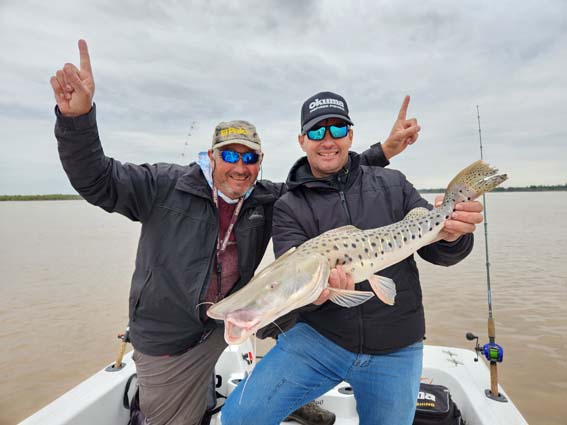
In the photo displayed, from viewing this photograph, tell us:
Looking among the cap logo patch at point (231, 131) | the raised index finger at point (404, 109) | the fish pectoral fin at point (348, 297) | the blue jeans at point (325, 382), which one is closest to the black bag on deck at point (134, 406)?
the blue jeans at point (325, 382)

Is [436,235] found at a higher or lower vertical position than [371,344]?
higher

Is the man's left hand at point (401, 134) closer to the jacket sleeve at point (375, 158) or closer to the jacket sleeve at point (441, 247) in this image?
→ the jacket sleeve at point (375, 158)

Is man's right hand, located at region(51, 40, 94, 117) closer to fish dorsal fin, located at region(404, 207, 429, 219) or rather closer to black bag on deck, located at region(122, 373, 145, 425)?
fish dorsal fin, located at region(404, 207, 429, 219)

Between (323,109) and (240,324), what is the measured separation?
2.20m

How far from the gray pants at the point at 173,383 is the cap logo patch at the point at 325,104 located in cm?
256

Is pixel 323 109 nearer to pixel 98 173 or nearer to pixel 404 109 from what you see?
pixel 404 109

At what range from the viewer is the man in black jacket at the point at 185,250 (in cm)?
354

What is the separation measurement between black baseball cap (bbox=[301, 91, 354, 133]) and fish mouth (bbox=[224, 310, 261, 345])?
1.96m

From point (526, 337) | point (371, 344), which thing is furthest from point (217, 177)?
point (526, 337)

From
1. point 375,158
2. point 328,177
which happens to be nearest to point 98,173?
point 328,177

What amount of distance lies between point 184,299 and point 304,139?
1.96m

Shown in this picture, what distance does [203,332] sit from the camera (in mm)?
3758

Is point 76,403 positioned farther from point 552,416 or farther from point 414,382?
point 552,416

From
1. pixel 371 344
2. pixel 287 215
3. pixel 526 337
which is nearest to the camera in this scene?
pixel 371 344
